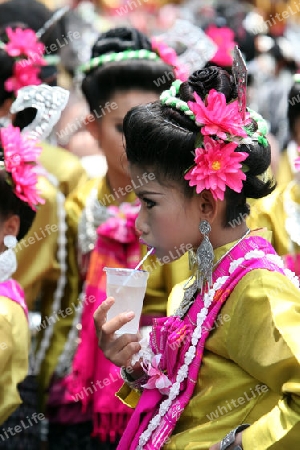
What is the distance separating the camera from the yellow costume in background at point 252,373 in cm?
191

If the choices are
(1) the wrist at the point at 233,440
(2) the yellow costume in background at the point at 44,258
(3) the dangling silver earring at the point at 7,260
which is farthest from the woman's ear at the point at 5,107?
(1) the wrist at the point at 233,440

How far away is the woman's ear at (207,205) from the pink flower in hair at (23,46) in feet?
5.90

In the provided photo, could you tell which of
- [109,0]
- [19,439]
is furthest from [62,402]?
[109,0]

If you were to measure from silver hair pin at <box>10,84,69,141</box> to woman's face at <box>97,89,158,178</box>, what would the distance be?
41 centimetres

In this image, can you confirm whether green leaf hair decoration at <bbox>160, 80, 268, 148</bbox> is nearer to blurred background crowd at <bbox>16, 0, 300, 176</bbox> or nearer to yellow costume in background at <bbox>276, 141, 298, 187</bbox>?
blurred background crowd at <bbox>16, 0, 300, 176</bbox>

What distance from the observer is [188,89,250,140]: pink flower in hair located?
2086 millimetres

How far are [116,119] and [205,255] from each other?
1.39 meters

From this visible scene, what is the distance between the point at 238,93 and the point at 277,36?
4308 millimetres

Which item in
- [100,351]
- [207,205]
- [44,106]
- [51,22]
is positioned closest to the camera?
[207,205]

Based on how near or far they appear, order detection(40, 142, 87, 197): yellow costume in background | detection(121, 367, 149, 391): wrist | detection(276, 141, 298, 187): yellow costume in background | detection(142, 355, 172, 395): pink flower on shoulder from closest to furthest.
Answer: detection(142, 355, 172, 395): pink flower on shoulder < detection(121, 367, 149, 391): wrist < detection(40, 142, 87, 197): yellow costume in background < detection(276, 141, 298, 187): yellow costume in background

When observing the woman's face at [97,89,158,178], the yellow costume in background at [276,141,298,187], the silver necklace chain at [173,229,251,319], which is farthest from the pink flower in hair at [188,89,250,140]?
the yellow costume in background at [276,141,298,187]

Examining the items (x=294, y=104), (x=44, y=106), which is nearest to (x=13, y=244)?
(x=44, y=106)

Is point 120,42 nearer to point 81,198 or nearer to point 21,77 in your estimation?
point 21,77

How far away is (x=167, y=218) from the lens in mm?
2186
